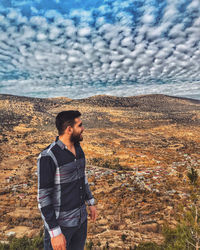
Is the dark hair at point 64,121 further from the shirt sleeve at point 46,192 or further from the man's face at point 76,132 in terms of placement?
the shirt sleeve at point 46,192

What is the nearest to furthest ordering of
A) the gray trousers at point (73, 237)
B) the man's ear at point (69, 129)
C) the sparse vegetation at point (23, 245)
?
the gray trousers at point (73, 237) → the man's ear at point (69, 129) → the sparse vegetation at point (23, 245)

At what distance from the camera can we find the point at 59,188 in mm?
1700

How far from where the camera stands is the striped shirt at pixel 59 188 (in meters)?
1.58

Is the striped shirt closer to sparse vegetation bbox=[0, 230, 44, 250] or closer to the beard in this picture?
the beard

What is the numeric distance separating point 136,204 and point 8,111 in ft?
128

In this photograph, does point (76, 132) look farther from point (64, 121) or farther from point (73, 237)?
point (73, 237)

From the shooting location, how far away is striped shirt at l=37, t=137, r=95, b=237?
5.17 ft

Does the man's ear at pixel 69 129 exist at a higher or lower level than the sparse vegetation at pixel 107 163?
higher

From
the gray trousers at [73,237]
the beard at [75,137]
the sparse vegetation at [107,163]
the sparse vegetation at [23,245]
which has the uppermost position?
the beard at [75,137]

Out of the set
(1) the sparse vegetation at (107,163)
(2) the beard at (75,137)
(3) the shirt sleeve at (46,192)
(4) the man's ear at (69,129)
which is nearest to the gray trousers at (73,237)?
(3) the shirt sleeve at (46,192)

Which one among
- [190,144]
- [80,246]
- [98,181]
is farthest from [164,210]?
[190,144]

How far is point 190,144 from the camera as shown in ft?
66.6

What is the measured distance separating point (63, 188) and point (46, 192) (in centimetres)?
20

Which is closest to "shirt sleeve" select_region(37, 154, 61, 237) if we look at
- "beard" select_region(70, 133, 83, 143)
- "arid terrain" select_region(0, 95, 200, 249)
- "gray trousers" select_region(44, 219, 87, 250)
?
"gray trousers" select_region(44, 219, 87, 250)
